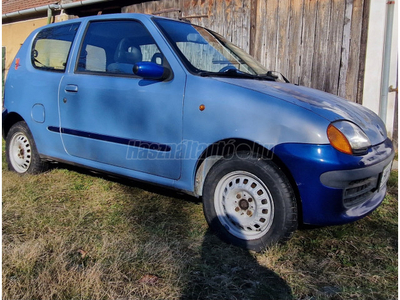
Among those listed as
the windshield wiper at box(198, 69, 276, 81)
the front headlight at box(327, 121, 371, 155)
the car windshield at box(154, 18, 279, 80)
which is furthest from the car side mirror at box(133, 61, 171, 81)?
the front headlight at box(327, 121, 371, 155)

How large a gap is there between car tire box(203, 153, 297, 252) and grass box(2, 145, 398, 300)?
0.11 metres

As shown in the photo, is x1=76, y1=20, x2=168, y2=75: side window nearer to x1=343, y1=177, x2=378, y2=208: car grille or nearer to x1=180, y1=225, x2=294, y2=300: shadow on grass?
x1=180, y1=225, x2=294, y2=300: shadow on grass

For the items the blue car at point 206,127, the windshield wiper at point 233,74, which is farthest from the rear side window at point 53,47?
the windshield wiper at point 233,74

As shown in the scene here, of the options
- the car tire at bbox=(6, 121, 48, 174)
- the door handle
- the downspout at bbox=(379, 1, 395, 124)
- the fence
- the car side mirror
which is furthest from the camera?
the fence

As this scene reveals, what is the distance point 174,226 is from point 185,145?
28.1 inches

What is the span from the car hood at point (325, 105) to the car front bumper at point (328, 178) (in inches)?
9.2

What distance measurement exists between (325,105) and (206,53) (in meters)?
1.22

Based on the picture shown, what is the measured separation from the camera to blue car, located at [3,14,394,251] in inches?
92.5

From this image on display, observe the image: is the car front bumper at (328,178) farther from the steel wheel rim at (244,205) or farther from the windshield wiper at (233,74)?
the windshield wiper at (233,74)

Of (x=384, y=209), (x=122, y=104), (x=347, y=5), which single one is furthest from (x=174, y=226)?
(x=347, y=5)

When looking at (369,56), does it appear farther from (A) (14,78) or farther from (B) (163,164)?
(A) (14,78)

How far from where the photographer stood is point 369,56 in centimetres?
521

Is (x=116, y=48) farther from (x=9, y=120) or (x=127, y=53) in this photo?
(x=9, y=120)

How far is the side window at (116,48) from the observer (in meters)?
3.21
